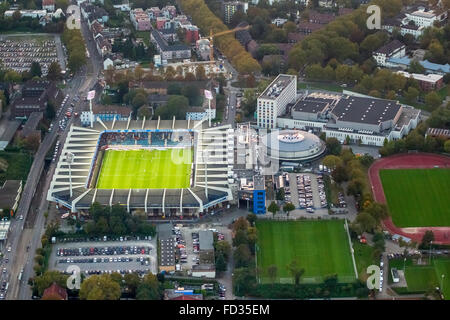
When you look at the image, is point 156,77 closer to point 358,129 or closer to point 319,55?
point 319,55

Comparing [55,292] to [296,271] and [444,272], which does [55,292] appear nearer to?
[296,271]

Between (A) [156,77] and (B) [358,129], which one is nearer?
(B) [358,129]

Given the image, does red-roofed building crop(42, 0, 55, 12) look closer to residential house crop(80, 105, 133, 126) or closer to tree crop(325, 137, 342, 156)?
residential house crop(80, 105, 133, 126)

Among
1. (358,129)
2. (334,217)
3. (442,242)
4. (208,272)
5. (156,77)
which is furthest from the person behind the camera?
(156,77)

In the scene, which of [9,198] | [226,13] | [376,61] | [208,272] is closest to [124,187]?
[9,198]

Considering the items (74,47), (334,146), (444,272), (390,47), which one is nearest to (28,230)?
(334,146)

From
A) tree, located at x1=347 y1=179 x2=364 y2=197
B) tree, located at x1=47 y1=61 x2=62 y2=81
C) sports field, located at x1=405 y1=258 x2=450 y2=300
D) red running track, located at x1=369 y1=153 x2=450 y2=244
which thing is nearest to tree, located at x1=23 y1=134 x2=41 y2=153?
tree, located at x1=47 y1=61 x2=62 y2=81

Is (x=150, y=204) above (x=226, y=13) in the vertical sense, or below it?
above

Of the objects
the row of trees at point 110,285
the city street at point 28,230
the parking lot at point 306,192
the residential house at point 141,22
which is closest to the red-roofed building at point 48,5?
the residential house at point 141,22
